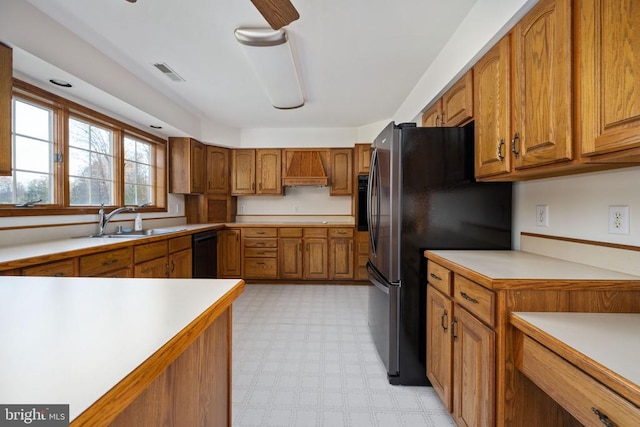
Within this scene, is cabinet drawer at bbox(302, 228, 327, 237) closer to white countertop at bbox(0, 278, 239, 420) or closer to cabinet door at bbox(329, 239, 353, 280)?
cabinet door at bbox(329, 239, 353, 280)

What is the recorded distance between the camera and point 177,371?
671 millimetres

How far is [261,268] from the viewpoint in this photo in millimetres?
4145

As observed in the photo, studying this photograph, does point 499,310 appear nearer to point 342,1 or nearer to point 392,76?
point 342,1

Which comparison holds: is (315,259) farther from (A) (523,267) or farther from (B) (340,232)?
(A) (523,267)

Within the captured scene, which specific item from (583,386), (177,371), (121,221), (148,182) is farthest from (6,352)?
(148,182)

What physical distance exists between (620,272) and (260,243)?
369cm

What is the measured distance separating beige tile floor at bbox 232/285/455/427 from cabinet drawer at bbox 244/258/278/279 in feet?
3.41

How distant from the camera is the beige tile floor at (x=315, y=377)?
1.54 meters

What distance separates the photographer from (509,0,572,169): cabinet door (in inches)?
42.3

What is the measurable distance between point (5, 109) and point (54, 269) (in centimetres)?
90

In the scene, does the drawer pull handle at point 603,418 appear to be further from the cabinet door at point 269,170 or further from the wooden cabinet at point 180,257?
the cabinet door at point 269,170

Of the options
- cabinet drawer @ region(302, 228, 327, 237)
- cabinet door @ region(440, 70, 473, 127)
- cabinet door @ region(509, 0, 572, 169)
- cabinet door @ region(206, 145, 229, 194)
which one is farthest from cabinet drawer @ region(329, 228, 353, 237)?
cabinet door @ region(509, 0, 572, 169)

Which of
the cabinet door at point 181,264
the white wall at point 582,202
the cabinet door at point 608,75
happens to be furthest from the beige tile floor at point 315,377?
the cabinet door at point 608,75

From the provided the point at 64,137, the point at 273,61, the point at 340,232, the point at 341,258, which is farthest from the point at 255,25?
the point at 341,258
